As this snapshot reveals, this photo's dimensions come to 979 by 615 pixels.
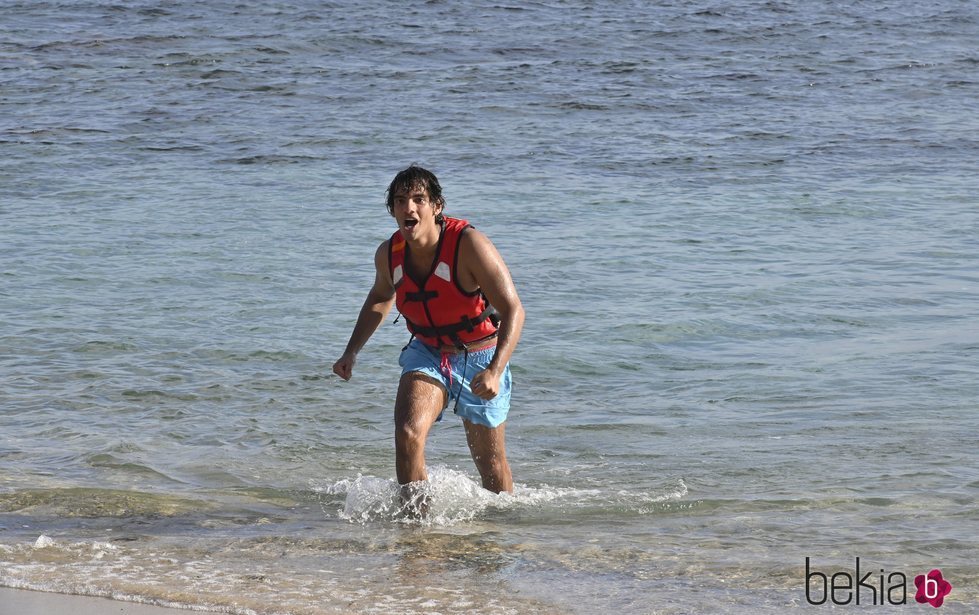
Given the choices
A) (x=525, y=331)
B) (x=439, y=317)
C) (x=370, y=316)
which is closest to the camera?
(x=439, y=317)

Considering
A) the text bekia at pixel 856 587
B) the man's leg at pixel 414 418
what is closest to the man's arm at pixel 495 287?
the man's leg at pixel 414 418

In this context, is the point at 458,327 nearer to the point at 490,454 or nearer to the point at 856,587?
the point at 490,454

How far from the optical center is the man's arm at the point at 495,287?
19.1 ft

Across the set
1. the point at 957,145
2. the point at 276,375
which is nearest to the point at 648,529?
the point at 276,375

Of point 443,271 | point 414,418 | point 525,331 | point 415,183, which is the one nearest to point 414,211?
point 415,183

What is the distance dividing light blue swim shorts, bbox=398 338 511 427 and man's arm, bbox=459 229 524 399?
0.85 feet

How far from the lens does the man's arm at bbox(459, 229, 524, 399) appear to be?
5.83 m

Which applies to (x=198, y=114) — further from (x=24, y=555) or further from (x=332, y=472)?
(x=24, y=555)

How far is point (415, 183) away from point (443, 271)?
1.34ft

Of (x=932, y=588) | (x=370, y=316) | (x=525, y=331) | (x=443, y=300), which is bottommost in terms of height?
(x=525, y=331)

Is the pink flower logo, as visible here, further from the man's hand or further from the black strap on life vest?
the black strap on life vest

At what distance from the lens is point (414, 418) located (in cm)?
597

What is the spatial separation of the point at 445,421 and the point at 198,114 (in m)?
12.9

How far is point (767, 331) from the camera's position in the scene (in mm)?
10281
